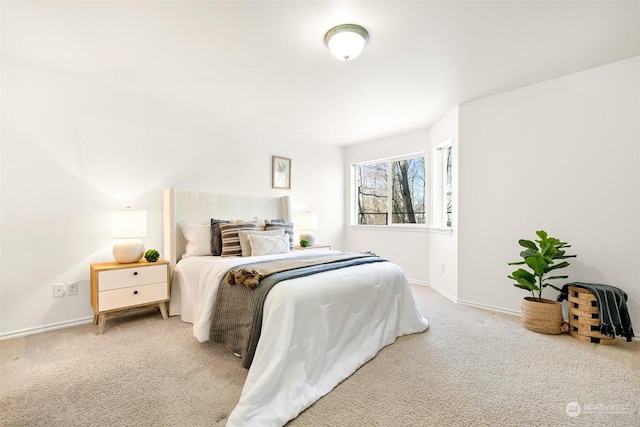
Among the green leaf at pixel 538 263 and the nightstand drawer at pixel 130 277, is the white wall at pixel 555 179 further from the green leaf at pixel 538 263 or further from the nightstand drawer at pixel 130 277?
the nightstand drawer at pixel 130 277

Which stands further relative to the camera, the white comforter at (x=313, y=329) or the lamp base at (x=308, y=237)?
the lamp base at (x=308, y=237)

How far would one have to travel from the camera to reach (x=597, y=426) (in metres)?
1.47

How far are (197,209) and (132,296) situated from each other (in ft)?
3.73

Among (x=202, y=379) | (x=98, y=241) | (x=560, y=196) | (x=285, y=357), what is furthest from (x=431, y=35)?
(x=98, y=241)

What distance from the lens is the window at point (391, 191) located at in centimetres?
464

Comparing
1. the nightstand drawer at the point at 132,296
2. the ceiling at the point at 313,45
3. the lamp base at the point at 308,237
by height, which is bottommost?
the nightstand drawer at the point at 132,296

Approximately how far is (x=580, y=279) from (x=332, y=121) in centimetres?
321

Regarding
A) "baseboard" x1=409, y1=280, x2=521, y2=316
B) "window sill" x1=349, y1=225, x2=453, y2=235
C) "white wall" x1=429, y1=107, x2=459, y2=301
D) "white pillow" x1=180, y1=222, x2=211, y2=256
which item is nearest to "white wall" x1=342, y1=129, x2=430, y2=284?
"window sill" x1=349, y1=225, x2=453, y2=235

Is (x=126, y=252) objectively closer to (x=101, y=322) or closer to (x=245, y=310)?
(x=101, y=322)

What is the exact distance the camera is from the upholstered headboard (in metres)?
3.24

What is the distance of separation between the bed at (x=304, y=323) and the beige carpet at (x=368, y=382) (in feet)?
0.36

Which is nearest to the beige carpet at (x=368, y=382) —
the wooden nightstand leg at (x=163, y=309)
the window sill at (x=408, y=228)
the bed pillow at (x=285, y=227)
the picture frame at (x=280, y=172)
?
the wooden nightstand leg at (x=163, y=309)

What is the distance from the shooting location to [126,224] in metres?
2.76

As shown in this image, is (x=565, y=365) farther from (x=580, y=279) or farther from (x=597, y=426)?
(x=580, y=279)
